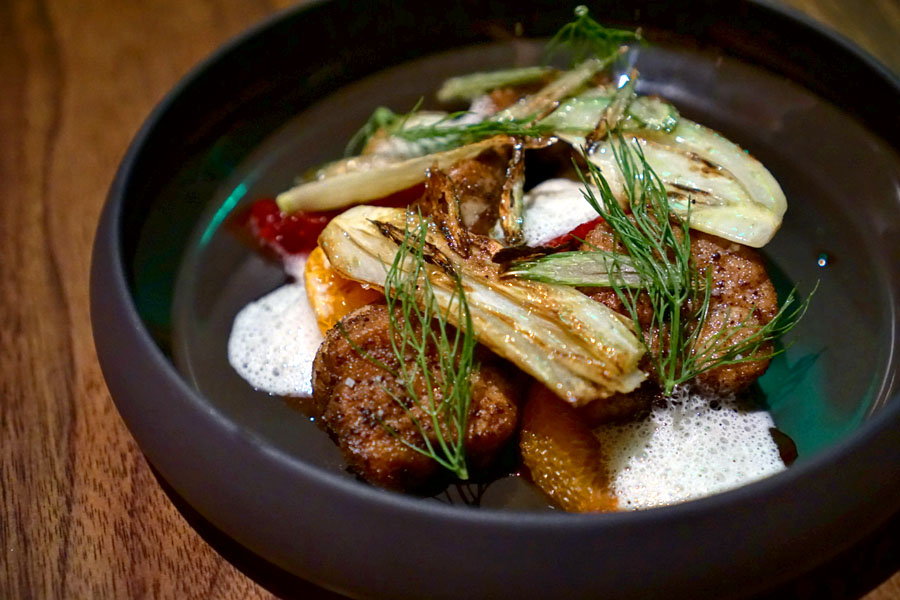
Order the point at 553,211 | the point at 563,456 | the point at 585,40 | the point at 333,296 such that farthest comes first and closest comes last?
1. the point at 585,40
2. the point at 553,211
3. the point at 333,296
4. the point at 563,456

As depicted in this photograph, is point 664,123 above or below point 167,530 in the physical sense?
above

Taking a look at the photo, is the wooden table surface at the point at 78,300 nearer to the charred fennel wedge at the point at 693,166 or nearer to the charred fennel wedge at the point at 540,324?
the charred fennel wedge at the point at 540,324

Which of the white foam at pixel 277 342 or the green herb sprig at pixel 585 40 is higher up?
the green herb sprig at pixel 585 40

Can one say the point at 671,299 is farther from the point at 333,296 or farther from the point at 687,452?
the point at 333,296

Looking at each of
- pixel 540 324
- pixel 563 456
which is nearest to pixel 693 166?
pixel 540 324

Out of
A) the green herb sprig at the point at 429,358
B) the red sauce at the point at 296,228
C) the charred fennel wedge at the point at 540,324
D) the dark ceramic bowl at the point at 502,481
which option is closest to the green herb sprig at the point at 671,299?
the charred fennel wedge at the point at 540,324

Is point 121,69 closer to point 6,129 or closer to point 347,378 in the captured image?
point 6,129

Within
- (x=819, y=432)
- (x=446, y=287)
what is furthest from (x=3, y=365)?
(x=819, y=432)
